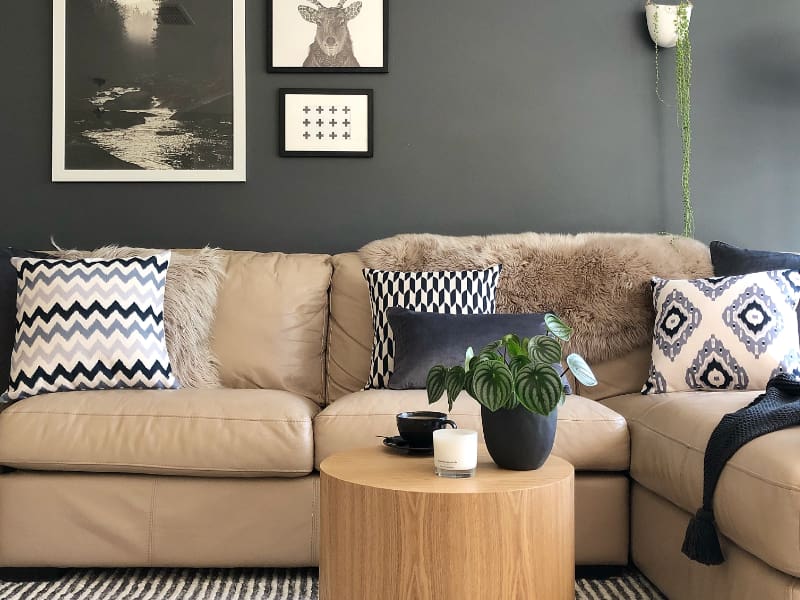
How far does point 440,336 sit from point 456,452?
94 cm

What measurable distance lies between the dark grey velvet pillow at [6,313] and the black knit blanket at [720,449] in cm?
203

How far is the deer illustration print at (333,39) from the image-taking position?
3334mm

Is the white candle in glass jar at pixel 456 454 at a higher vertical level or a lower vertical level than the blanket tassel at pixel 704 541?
higher

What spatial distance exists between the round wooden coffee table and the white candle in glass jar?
3 centimetres

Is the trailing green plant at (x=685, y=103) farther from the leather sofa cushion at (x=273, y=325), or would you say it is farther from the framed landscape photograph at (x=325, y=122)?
the leather sofa cushion at (x=273, y=325)

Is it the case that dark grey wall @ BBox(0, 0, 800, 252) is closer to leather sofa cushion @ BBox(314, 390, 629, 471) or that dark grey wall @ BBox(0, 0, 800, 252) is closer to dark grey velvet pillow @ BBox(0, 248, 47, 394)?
dark grey velvet pillow @ BBox(0, 248, 47, 394)

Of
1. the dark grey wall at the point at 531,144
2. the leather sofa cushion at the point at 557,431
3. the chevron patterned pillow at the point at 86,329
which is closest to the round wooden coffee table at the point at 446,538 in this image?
the leather sofa cushion at the point at 557,431

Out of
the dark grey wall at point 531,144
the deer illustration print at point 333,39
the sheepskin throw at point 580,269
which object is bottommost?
the sheepskin throw at point 580,269

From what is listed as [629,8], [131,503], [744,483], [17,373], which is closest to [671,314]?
[744,483]

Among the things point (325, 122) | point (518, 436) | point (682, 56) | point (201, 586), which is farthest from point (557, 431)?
point (682, 56)

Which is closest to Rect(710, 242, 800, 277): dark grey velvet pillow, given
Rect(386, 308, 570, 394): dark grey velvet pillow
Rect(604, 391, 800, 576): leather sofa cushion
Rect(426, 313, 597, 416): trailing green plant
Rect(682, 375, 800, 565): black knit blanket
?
Rect(604, 391, 800, 576): leather sofa cushion

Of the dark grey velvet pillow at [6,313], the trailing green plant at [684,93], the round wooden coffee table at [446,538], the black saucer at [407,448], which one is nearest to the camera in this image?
the round wooden coffee table at [446,538]

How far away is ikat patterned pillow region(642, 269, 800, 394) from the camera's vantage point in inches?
95.8

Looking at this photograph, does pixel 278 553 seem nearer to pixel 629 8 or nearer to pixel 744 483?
pixel 744 483
